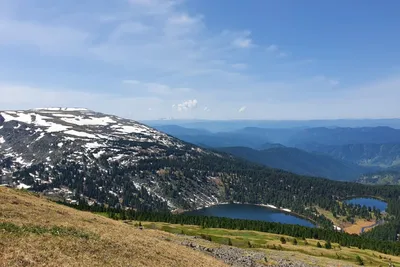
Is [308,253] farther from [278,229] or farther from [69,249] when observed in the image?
[69,249]

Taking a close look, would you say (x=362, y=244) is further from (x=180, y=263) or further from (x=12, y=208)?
(x=12, y=208)

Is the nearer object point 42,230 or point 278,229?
point 42,230

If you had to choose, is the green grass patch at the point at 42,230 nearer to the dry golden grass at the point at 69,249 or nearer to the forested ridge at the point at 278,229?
the dry golden grass at the point at 69,249

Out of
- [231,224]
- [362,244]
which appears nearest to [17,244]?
[231,224]

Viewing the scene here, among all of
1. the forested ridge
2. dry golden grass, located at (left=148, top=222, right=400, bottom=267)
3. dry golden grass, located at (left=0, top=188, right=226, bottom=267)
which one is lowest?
the forested ridge

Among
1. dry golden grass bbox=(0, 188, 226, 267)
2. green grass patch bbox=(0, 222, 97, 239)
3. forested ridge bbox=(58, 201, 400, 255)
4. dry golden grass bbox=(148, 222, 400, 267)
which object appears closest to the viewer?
dry golden grass bbox=(0, 188, 226, 267)

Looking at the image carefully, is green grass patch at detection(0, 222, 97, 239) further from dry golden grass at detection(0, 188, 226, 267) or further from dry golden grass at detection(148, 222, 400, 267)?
dry golden grass at detection(148, 222, 400, 267)

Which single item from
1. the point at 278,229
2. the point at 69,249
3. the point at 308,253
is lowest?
the point at 278,229

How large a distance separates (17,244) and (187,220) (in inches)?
6331

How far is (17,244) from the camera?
29688 mm

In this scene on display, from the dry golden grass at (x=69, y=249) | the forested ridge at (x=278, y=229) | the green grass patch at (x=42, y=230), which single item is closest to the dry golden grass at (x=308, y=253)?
the dry golden grass at (x=69, y=249)

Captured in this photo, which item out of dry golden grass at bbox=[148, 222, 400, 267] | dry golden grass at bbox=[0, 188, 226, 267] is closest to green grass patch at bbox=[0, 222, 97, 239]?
dry golden grass at bbox=[0, 188, 226, 267]

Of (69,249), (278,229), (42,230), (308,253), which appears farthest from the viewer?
(278,229)

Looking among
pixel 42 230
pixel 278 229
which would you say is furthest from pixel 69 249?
pixel 278 229
